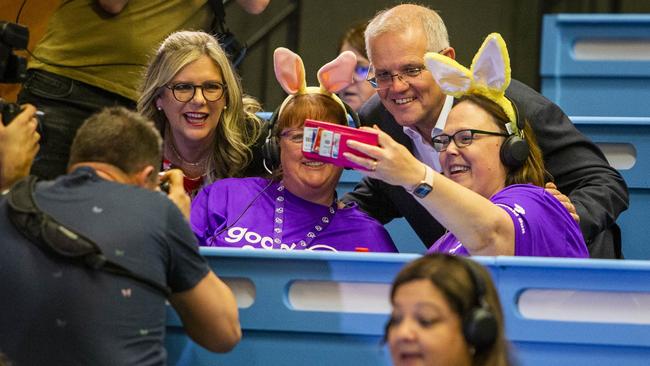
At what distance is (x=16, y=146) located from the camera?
6.93 ft

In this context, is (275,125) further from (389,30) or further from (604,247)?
(604,247)

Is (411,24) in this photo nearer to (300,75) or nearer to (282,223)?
(300,75)

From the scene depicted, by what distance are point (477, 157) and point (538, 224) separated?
227mm

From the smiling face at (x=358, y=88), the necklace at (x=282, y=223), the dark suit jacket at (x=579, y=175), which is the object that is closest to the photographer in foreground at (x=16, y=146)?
the necklace at (x=282, y=223)

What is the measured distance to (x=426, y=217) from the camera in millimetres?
2857

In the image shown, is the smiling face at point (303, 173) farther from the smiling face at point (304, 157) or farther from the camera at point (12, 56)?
the camera at point (12, 56)

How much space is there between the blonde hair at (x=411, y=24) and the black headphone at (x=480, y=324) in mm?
1307

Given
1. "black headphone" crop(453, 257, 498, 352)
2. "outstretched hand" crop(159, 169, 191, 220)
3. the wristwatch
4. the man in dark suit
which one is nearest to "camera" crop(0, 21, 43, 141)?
"outstretched hand" crop(159, 169, 191, 220)

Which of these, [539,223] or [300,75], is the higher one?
[300,75]

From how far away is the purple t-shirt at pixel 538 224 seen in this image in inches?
84.8

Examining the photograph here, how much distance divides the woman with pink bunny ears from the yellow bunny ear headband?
259mm

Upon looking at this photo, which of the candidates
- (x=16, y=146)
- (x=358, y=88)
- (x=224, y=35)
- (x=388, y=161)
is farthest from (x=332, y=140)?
(x=358, y=88)

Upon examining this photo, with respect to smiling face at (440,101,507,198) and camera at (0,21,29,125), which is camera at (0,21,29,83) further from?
smiling face at (440,101,507,198)

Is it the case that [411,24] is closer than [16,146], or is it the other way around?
[16,146]
